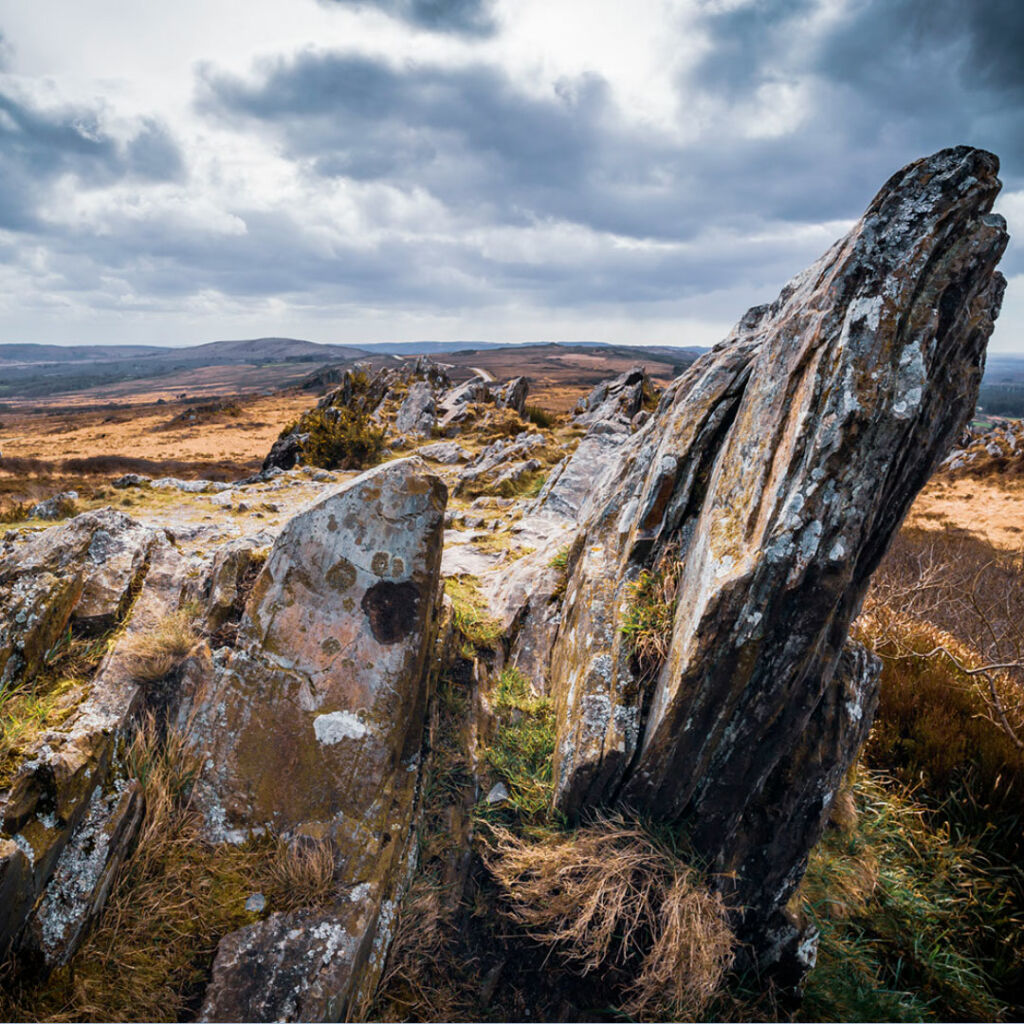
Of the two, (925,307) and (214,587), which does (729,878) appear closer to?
(925,307)

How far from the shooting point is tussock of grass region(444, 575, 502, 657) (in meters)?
7.24

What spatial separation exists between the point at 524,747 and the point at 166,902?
339 cm

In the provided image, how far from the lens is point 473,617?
766cm

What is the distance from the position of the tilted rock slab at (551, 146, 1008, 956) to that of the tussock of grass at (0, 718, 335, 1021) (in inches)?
103

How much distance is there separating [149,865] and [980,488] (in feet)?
176

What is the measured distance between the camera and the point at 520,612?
793cm

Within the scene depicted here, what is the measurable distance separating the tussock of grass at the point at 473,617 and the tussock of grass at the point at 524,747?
0.64m

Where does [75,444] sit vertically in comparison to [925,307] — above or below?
below

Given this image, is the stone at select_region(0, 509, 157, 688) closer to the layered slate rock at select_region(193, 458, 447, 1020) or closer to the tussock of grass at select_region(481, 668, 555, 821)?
the layered slate rock at select_region(193, 458, 447, 1020)

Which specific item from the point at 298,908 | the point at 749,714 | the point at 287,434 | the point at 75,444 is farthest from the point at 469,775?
the point at 75,444

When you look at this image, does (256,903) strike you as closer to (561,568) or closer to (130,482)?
(561,568)

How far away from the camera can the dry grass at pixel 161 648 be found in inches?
190

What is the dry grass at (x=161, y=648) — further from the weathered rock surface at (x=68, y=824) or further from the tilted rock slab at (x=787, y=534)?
the tilted rock slab at (x=787, y=534)

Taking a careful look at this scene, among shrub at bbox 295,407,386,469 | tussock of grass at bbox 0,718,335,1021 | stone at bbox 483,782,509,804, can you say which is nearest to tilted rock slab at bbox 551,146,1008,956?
stone at bbox 483,782,509,804
